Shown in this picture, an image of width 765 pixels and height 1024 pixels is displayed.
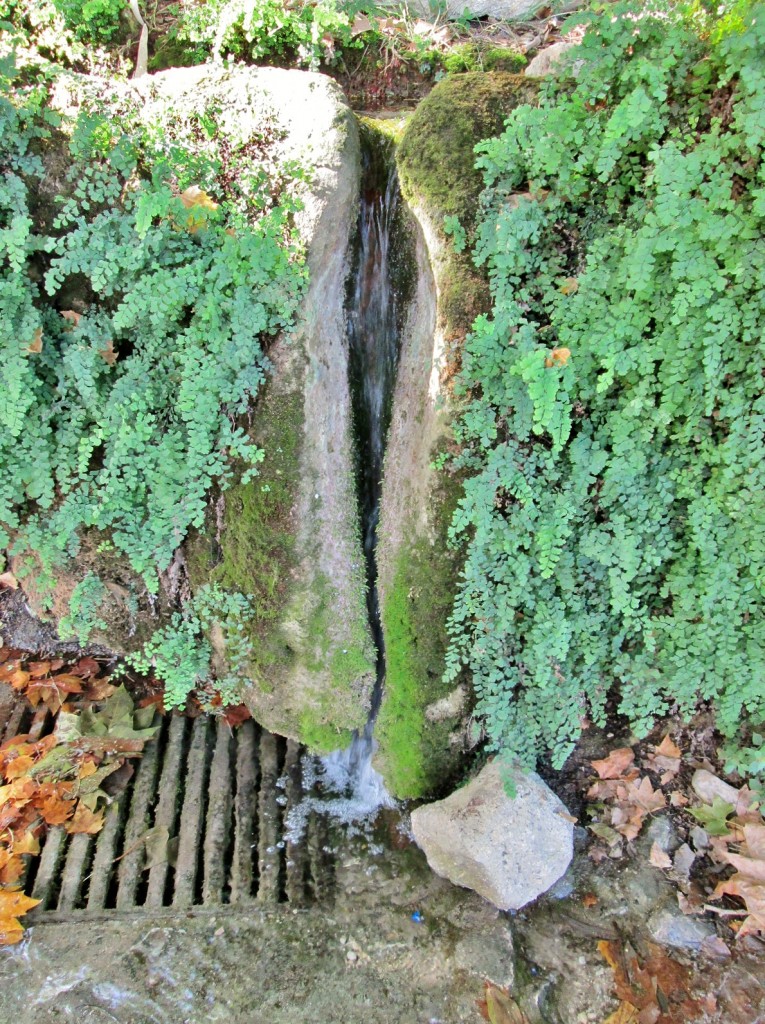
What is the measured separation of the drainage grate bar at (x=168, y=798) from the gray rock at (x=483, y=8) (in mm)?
4820

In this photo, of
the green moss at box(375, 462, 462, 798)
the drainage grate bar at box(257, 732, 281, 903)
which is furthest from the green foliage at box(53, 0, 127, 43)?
the drainage grate bar at box(257, 732, 281, 903)

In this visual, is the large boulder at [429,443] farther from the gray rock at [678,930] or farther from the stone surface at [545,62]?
the gray rock at [678,930]

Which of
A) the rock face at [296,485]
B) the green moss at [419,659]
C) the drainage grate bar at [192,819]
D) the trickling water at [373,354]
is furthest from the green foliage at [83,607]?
the green moss at [419,659]

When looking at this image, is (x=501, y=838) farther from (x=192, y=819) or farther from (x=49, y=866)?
(x=49, y=866)

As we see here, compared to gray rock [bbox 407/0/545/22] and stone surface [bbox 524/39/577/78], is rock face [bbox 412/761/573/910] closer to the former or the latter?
stone surface [bbox 524/39/577/78]

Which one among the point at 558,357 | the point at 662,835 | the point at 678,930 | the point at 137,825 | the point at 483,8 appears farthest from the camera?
the point at 483,8

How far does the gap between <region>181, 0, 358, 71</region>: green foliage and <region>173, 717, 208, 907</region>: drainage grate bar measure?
3.95 metres

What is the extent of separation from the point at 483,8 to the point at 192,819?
5351 millimetres

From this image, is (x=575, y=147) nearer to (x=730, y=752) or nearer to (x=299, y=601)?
(x=299, y=601)

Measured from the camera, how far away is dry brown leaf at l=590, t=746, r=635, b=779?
12.9ft

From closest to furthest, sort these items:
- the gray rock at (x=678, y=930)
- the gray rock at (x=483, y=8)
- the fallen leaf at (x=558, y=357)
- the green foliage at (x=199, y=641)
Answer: the fallen leaf at (x=558, y=357), the gray rock at (x=678, y=930), the green foliage at (x=199, y=641), the gray rock at (x=483, y=8)

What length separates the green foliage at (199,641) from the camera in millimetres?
3834

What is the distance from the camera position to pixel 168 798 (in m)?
4.05

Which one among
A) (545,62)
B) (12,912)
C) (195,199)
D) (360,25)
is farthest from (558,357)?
(12,912)
